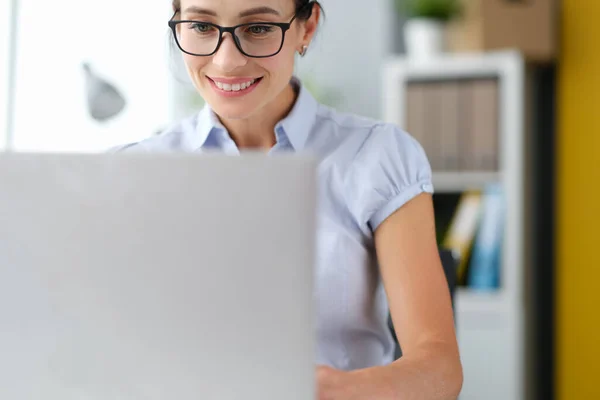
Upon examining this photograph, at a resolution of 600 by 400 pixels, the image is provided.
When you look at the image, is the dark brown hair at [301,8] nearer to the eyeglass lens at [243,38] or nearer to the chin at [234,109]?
the eyeglass lens at [243,38]

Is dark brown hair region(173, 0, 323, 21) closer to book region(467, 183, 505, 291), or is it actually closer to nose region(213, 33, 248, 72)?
nose region(213, 33, 248, 72)

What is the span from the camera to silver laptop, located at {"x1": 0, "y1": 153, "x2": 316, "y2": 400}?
21.7 inches

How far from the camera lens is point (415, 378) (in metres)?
0.82

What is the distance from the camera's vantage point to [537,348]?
10.4ft

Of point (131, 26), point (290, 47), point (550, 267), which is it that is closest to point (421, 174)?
point (290, 47)

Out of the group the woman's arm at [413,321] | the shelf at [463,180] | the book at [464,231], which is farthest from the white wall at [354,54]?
the woman's arm at [413,321]

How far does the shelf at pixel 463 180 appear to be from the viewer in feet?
9.80

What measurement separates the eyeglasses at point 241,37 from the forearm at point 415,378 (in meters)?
0.51

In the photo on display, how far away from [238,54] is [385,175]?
29cm

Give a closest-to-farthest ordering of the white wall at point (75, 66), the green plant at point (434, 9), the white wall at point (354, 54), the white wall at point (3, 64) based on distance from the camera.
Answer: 1. the white wall at point (3, 64)
2. the white wall at point (75, 66)
3. the green plant at point (434, 9)
4. the white wall at point (354, 54)

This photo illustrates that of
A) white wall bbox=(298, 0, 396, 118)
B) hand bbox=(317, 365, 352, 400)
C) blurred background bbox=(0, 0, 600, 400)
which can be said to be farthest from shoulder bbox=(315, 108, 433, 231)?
white wall bbox=(298, 0, 396, 118)

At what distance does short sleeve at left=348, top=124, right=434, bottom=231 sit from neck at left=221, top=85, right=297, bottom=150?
158 mm

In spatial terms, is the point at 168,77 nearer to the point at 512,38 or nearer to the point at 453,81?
the point at 453,81

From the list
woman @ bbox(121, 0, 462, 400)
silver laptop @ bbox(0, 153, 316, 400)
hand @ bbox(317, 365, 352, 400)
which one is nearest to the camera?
silver laptop @ bbox(0, 153, 316, 400)
